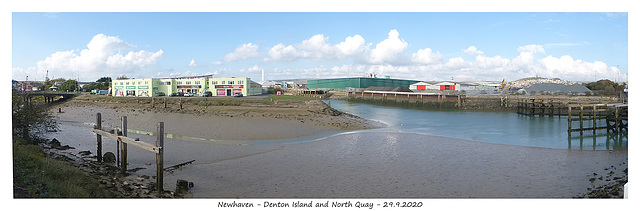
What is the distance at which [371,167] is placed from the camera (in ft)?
35.0

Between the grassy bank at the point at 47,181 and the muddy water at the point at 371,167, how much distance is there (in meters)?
1.67

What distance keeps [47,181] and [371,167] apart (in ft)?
25.2

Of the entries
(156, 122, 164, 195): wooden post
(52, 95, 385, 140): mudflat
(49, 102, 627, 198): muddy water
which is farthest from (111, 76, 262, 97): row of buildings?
(156, 122, 164, 195): wooden post

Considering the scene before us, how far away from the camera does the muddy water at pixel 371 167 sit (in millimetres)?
8336

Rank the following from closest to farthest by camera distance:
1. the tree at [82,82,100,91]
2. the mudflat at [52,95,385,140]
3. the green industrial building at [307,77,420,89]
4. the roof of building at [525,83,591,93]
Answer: the mudflat at [52,95,385,140], the tree at [82,82,100,91], the roof of building at [525,83,591,93], the green industrial building at [307,77,420,89]

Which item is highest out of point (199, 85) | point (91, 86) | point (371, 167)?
point (199, 85)

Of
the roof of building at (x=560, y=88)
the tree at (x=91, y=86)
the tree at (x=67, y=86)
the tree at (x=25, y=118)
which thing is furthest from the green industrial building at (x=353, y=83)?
the tree at (x=25, y=118)

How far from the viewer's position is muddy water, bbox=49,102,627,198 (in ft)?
27.3

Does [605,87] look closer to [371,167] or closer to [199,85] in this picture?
[371,167]

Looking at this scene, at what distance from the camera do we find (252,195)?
25.7 ft

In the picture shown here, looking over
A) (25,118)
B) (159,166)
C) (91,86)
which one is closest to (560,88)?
(159,166)

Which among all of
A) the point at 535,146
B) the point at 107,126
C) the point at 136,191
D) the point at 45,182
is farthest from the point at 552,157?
the point at 107,126

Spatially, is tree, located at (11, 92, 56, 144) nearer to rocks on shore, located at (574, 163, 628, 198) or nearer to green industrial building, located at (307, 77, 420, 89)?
rocks on shore, located at (574, 163, 628, 198)

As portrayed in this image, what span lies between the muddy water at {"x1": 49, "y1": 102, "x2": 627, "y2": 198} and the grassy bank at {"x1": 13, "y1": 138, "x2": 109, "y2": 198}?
1665 mm
